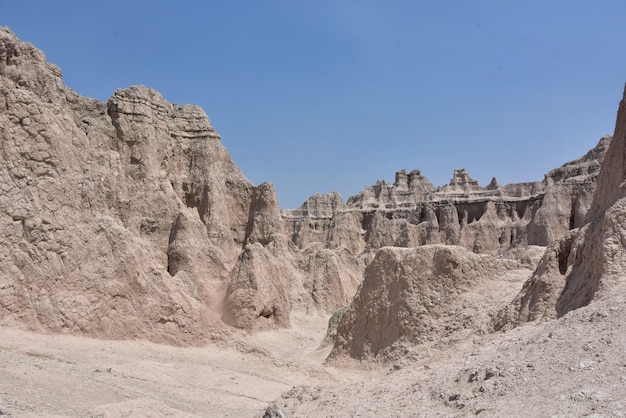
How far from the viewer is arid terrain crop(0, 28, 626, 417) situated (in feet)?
30.2

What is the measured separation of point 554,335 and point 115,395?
24.8ft

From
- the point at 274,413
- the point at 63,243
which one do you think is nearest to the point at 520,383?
the point at 274,413

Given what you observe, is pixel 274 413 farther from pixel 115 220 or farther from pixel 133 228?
pixel 133 228

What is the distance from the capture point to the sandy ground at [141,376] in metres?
11.2

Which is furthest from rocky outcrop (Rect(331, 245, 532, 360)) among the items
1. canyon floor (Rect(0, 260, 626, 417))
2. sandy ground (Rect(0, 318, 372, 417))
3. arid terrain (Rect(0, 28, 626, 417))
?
sandy ground (Rect(0, 318, 372, 417))

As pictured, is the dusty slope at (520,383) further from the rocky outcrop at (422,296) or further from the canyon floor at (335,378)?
the rocky outcrop at (422,296)

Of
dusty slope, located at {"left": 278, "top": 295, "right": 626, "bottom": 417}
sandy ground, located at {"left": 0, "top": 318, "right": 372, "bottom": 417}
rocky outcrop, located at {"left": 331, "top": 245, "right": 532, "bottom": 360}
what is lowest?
sandy ground, located at {"left": 0, "top": 318, "right": 372, "bottom": 417}

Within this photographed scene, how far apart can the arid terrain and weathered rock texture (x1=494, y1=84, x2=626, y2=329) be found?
0.04 meters

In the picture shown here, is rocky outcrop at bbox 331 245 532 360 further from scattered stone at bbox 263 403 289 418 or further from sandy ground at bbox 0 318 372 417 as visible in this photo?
scattered stone at bbox 263 403 289 418

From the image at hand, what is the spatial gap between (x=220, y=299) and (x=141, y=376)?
10.8 meters

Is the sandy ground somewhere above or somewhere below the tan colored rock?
below

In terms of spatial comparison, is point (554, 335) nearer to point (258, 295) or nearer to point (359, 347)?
point (359, 347)

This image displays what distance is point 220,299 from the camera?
2573 centimetres

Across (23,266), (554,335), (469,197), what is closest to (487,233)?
(469,197)
